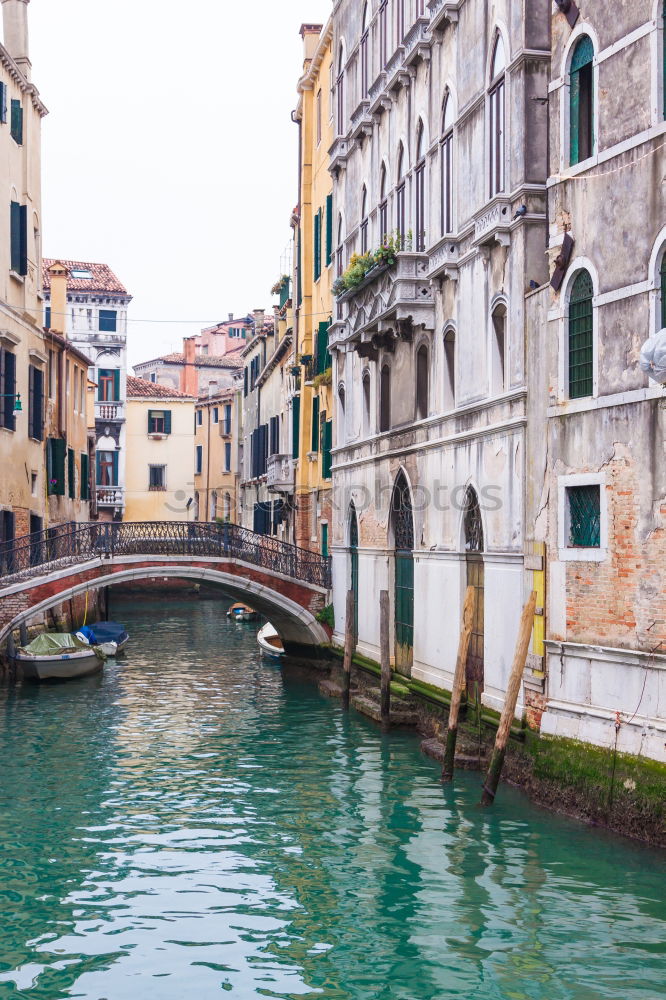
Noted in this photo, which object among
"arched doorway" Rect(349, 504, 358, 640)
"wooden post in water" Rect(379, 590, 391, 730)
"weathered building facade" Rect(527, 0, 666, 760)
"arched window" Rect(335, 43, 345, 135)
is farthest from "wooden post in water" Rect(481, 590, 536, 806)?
"arched window" Rect(335, 43, 345, 135)

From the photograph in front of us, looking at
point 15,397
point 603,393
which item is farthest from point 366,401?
point 603,393

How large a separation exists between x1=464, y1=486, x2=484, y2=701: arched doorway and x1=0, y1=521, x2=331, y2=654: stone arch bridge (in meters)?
8.88

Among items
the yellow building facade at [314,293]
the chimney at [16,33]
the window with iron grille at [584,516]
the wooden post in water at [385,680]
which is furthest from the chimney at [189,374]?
the window with iron grille at [584,516]

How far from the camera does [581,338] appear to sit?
1192cm

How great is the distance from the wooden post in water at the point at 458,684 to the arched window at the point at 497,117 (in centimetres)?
454

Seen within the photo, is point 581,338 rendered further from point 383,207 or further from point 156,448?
point 156,448

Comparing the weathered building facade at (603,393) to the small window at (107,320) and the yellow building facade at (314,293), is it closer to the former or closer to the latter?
the yellow building facade at (314,293)

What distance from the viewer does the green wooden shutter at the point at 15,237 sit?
969 inches

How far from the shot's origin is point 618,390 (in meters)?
11.1

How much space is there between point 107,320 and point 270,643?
866 inches

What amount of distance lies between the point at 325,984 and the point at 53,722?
11.6 m

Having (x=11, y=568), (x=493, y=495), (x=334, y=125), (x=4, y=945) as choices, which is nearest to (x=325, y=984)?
(x=4, y=945)

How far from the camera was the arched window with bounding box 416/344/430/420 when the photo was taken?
17531mm

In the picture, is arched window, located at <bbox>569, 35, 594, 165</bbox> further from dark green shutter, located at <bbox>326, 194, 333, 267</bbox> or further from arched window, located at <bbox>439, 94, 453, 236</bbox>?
dark green shutter, located at <bbox>326, 194, 333, 267</bbox>
